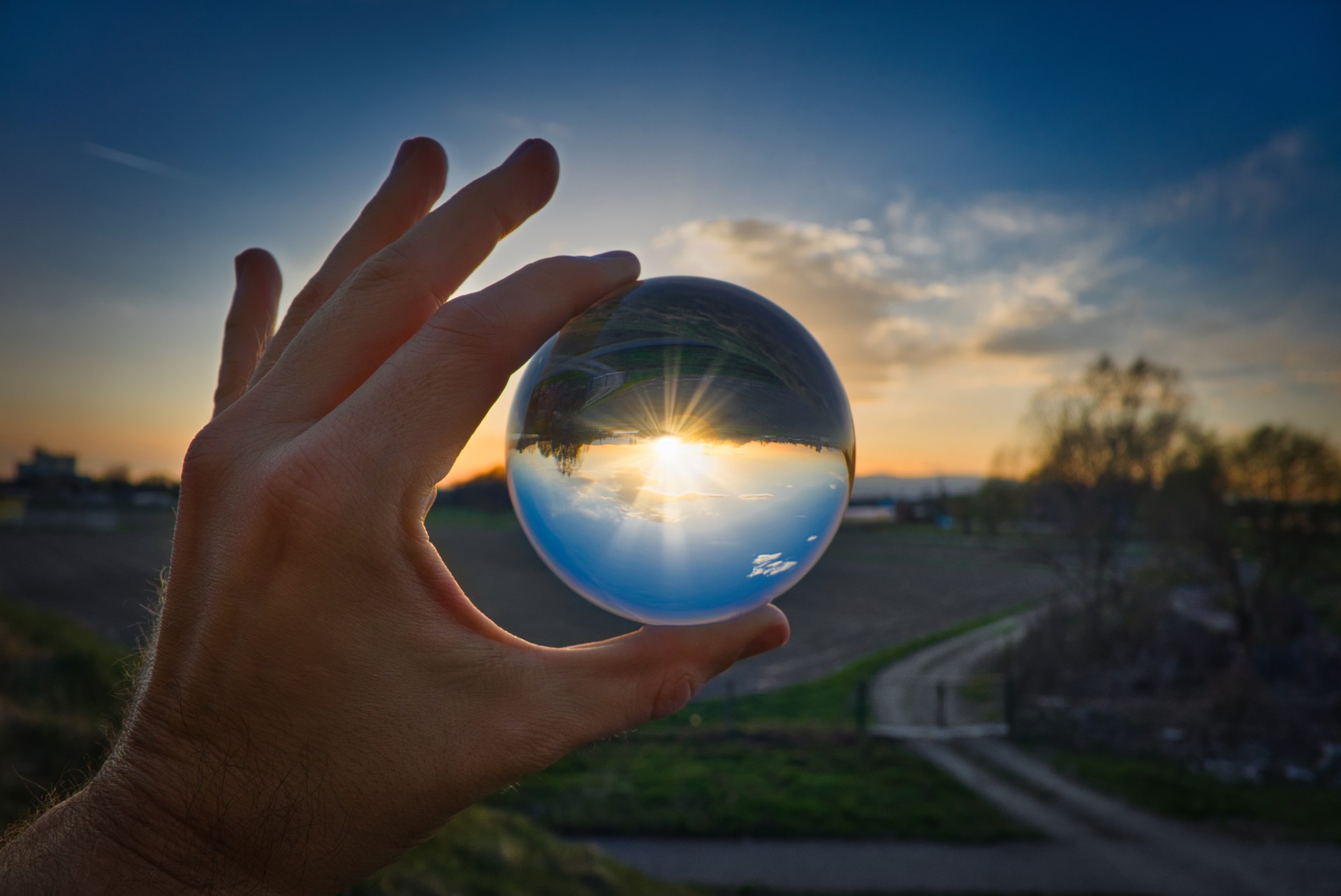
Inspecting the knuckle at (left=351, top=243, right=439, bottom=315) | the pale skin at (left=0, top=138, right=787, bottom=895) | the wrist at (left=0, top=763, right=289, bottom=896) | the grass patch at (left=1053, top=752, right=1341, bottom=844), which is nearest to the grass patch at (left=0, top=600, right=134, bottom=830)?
the wrist at (left=0, top=763, right=289, bottom=896)

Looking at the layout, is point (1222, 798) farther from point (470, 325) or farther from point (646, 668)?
point (470, 325)

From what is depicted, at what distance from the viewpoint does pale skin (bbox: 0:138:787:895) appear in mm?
1729

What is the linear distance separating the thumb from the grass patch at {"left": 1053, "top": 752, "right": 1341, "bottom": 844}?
1435cm

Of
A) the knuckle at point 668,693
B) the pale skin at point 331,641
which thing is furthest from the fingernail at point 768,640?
the pale skin at point 331,641

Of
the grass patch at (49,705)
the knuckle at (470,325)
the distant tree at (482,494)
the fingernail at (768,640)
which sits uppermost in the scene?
the knuckle at (470,325)

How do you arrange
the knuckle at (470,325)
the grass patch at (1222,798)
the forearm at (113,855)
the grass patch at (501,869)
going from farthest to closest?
the grass patch at (1222,798), the grass patch at (501,869), the knuckle at (470,325), the forearm at (113,855)

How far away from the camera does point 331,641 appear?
1.81 m

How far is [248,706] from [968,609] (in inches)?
1517

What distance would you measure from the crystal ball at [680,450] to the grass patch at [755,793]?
9.94m

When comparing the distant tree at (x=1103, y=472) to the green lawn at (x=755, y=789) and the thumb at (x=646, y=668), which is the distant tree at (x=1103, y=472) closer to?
the green lawn at (x=755, y=789)

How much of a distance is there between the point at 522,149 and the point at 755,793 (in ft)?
39.5

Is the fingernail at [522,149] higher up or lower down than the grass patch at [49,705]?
higher up

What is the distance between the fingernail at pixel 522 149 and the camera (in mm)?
2220

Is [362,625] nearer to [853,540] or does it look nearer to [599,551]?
[599,551]
